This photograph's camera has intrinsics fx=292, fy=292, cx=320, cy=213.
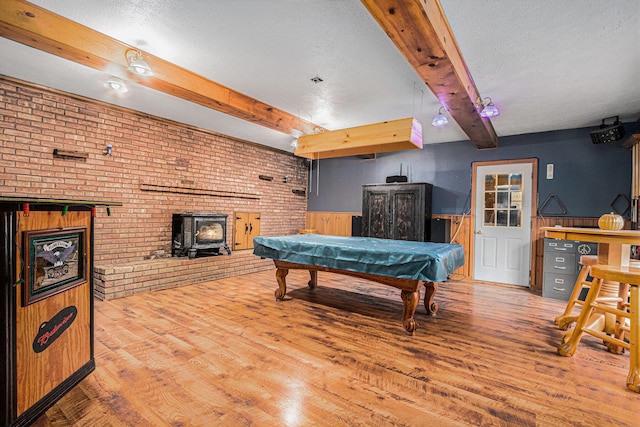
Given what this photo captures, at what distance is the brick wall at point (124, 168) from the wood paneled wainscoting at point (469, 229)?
6.48ft

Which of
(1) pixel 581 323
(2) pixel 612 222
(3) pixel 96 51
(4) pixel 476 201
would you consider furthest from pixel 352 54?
(4) pixel 476 201

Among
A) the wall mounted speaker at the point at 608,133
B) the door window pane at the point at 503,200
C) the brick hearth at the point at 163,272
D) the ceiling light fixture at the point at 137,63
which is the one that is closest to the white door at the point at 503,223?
the door window pane at the point at 503,200

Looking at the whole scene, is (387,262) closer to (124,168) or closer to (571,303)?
(571,303)

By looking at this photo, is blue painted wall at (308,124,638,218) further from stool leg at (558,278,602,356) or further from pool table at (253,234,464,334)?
stool leg at (558,278,602,356)

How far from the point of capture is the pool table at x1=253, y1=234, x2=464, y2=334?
8.64 ft

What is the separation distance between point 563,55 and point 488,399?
286cm

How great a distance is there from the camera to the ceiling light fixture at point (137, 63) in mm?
2510

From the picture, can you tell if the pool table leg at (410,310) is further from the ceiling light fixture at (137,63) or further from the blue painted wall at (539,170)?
the blue painted wall at (539,170)

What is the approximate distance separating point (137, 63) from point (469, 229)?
5505 mm

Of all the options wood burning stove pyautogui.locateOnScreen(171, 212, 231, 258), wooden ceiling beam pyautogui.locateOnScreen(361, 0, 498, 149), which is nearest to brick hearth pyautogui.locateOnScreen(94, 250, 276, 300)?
wood burning stove pyautogui.locateOnScreen(171, 212, 231, 258)

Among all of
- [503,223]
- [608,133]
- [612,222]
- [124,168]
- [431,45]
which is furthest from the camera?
[503,223]

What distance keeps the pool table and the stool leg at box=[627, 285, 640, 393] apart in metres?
1.25

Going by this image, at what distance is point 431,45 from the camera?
2.03 m

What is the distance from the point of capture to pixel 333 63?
282 cm
